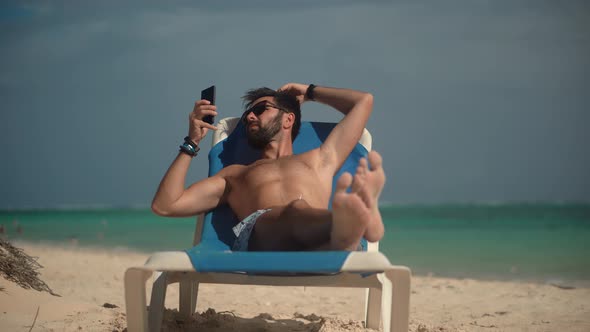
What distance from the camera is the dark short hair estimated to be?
416cm

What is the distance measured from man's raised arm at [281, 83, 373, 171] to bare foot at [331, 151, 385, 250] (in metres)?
1.01

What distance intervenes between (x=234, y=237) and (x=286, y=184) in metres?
0.49

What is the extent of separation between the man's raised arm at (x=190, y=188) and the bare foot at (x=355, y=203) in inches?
44.1

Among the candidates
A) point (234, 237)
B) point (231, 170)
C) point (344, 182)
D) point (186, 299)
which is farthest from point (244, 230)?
point (344, 182)

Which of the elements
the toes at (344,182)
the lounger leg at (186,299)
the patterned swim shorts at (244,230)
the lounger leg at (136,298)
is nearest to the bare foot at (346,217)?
the toes at (344,182)

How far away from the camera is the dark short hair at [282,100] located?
13.6ft

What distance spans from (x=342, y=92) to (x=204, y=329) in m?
1.79

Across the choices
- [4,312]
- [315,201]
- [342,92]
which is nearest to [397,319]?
[315,201]

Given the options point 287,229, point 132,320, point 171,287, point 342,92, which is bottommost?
point 171,287

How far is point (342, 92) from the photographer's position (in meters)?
4.10

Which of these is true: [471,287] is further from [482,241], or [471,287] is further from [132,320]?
[482,241]

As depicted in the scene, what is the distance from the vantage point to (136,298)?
2.74m

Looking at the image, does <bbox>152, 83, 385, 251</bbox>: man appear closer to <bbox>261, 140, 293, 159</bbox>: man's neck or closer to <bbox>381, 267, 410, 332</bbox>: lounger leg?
<bbox>261, 140, 293, 159</bbox>: man's neck

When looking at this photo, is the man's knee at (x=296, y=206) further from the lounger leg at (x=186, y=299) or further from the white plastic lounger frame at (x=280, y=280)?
the lounger leg at (x=186, y=299)
